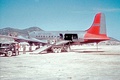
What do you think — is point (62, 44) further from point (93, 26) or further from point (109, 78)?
point (109, 78)

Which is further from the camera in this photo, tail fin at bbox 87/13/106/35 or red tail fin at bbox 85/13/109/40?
tail fin at bbox 87/13/106/35

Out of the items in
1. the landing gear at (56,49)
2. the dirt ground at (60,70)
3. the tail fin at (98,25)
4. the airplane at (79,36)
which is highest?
the tail fin at (98,25)

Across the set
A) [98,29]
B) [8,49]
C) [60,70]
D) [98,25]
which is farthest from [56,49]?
[60,70]

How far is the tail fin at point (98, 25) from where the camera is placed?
45231 millimetres

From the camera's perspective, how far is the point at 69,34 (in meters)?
45.6

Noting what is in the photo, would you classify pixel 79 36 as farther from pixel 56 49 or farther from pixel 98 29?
pixel 56 49

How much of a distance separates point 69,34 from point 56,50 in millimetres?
5864

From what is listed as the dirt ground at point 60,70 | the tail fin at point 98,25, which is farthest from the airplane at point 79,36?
the dirt ground at point 60,70

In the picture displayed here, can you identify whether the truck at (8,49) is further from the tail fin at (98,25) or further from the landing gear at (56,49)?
the tail fin at (98,25)

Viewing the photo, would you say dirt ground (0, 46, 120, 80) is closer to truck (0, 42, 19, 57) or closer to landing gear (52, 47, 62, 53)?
truck (0, 42, 19, 57)

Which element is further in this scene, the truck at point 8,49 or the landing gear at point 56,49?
the landing gear at point 56,49

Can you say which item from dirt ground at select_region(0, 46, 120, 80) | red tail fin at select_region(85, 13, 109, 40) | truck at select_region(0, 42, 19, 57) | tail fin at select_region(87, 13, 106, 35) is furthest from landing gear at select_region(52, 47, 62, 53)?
dirt ground at select_region(0, 46, 120, 80)

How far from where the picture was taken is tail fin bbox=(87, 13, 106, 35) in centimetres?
4523

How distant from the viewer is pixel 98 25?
4572 cm
